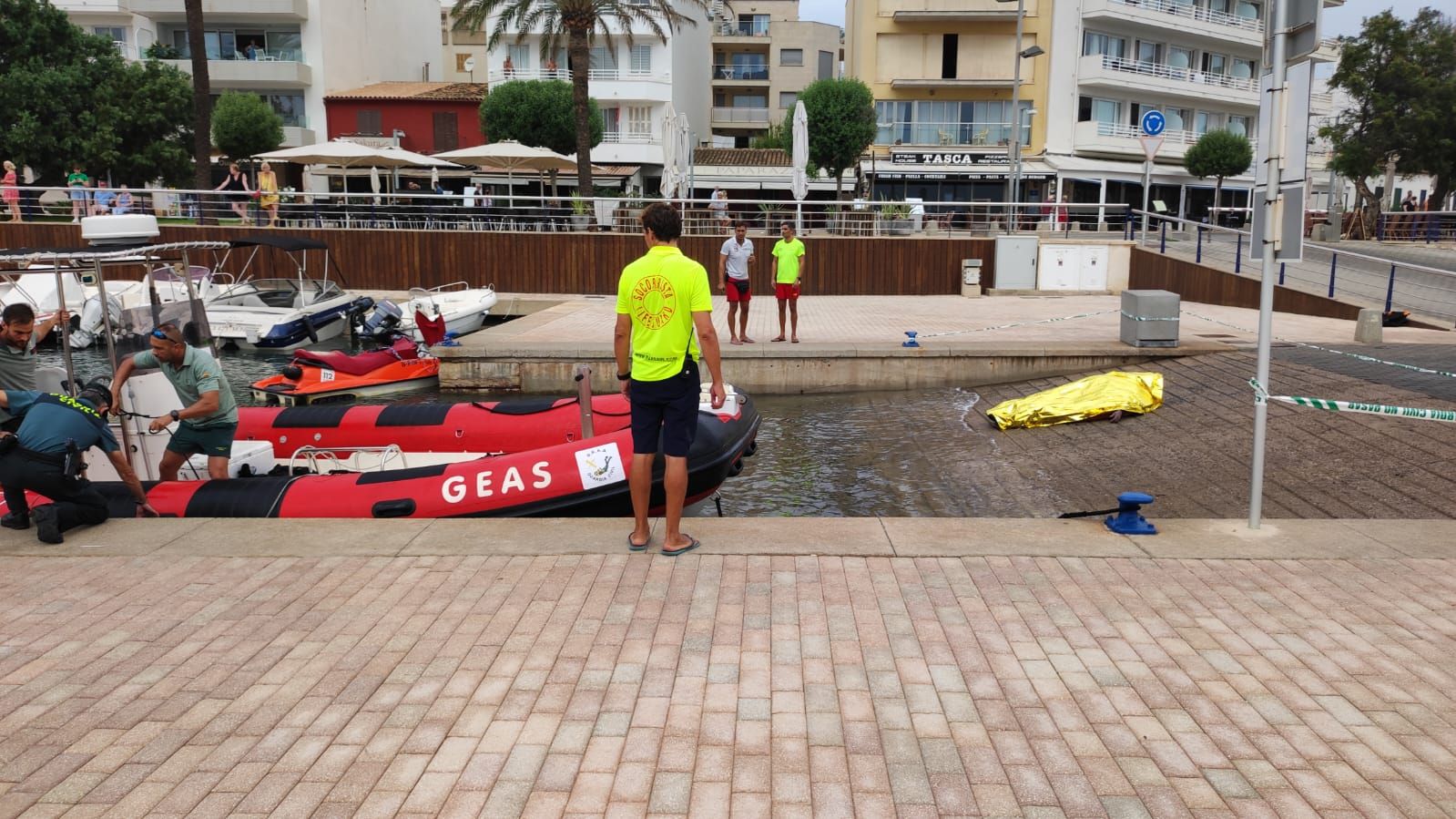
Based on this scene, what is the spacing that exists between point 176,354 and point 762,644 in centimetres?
481

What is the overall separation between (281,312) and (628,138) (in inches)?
1173

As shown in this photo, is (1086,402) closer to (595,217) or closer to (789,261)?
(789,261)

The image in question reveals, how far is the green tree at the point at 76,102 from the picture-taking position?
113ft

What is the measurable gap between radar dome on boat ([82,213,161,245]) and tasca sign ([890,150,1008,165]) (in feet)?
124

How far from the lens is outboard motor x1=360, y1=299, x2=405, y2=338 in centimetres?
1702

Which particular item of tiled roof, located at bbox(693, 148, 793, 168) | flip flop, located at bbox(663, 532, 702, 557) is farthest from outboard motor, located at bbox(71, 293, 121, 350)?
tiled roof, located at bbox(693, 148, 793, 168)

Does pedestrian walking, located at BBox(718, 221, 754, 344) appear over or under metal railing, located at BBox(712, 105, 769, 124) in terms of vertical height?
under

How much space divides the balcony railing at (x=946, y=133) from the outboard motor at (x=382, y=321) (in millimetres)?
30685

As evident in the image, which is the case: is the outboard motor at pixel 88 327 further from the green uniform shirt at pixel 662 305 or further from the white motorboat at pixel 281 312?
the green uniform shirt at pixel 662 305

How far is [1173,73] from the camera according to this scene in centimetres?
4500

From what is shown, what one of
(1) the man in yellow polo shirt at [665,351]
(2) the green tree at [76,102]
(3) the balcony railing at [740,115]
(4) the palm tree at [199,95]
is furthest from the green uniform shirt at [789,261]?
(3) the balcony railing at [740,115]

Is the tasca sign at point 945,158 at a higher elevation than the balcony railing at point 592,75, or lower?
lower

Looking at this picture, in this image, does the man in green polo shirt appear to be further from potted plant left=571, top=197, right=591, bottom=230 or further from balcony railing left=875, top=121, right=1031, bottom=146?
balcony railing left=875, top=121, right=1031, bottom=146

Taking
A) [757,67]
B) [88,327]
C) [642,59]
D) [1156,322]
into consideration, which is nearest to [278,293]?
[88,327]
